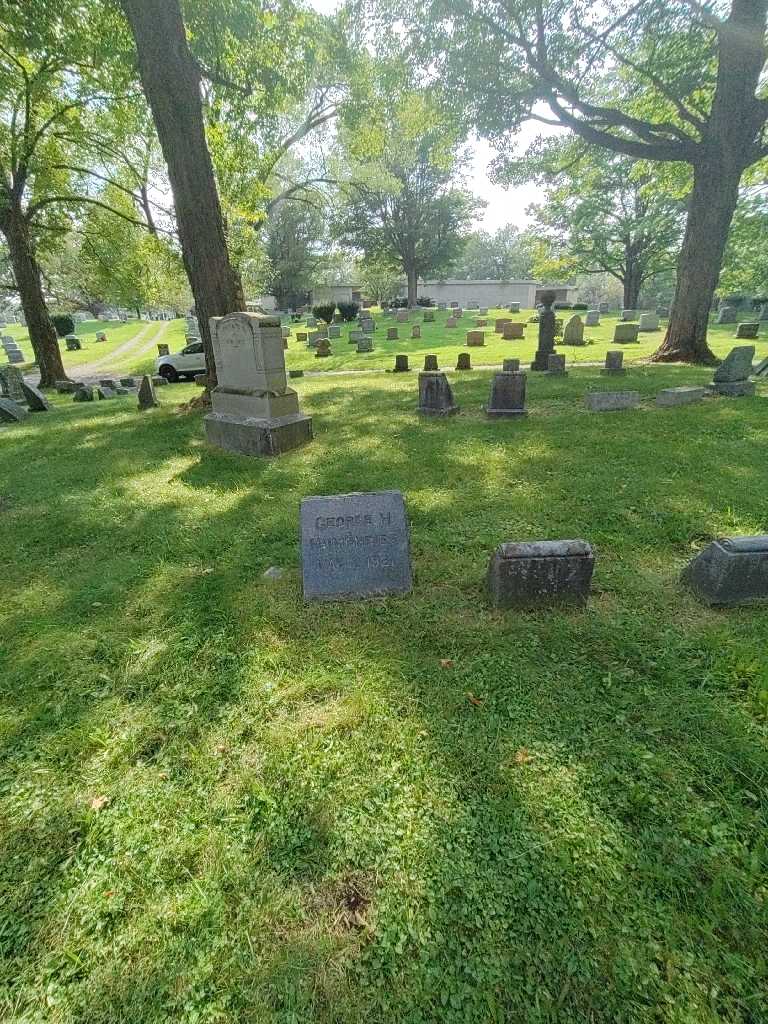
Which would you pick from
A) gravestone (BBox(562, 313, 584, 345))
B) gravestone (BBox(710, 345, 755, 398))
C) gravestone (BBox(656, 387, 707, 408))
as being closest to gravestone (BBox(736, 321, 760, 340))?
gravestone (BBox(562, 313, 584, 345))

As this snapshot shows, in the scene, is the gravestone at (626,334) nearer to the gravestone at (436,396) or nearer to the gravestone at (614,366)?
the gravestone at (614,366)

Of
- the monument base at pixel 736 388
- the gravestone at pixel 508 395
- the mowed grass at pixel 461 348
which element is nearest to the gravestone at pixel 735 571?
the gravestone at pixel 508 395

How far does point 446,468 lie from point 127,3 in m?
8.79

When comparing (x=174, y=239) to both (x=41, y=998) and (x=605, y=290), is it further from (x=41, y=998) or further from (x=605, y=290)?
(x=605, y=290)

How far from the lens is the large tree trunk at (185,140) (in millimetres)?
7172

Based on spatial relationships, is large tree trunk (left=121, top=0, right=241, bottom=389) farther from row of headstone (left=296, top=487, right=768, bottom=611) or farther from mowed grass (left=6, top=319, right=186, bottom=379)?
mowed grass (left=6, top=319, right=186, bottom=379)

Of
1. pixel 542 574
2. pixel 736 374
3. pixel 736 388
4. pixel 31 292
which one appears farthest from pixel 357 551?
pixel 31 292

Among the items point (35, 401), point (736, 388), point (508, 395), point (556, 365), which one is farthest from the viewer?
point (556, 365)

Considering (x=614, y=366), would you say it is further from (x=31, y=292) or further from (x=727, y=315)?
(x=727, y=315)

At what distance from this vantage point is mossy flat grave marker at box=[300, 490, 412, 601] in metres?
3.51

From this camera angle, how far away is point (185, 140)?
753 cm

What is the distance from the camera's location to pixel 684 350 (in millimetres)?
12555

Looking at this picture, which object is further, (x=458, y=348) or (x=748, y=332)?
(x=458, y=348)

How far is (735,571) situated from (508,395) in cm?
558
